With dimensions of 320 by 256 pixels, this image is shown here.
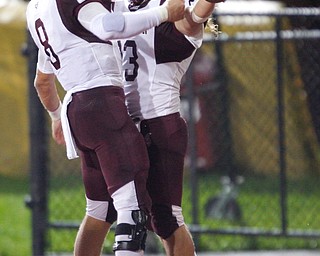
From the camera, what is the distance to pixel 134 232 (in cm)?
582

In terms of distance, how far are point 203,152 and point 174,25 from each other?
3.41m

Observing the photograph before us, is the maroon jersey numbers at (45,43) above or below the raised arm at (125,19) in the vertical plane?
below

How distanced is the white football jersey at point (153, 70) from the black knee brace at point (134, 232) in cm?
64

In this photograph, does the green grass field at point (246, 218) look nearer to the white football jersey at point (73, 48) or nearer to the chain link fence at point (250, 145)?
the chain link fence at point (250, 145)

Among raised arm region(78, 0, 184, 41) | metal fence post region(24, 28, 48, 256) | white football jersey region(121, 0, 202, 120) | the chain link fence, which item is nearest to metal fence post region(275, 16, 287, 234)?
the chain link fence

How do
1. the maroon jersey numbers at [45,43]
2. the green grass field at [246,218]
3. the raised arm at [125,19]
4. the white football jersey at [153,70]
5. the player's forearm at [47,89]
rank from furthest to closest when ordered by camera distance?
the green grass field at [246,218], the player's forearm at [47,89], the white football jersey at [153,70], the maroon jersey numbers at [45,43], the raised arm at [125,19]

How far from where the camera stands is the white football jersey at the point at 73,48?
19.4 feet

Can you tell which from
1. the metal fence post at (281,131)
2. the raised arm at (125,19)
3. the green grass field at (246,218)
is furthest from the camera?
the green grass field at (246,218)

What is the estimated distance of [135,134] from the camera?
5957mm

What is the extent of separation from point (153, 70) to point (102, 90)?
0.41 metres

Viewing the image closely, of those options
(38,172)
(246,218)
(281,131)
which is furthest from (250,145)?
(38,172)

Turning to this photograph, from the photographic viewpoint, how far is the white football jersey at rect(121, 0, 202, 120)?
619 cm

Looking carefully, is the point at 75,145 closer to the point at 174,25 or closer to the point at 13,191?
the point at 174,25

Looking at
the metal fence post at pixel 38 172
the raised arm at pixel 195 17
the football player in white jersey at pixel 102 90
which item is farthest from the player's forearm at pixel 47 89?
the metal fence post at pixel 38 172
